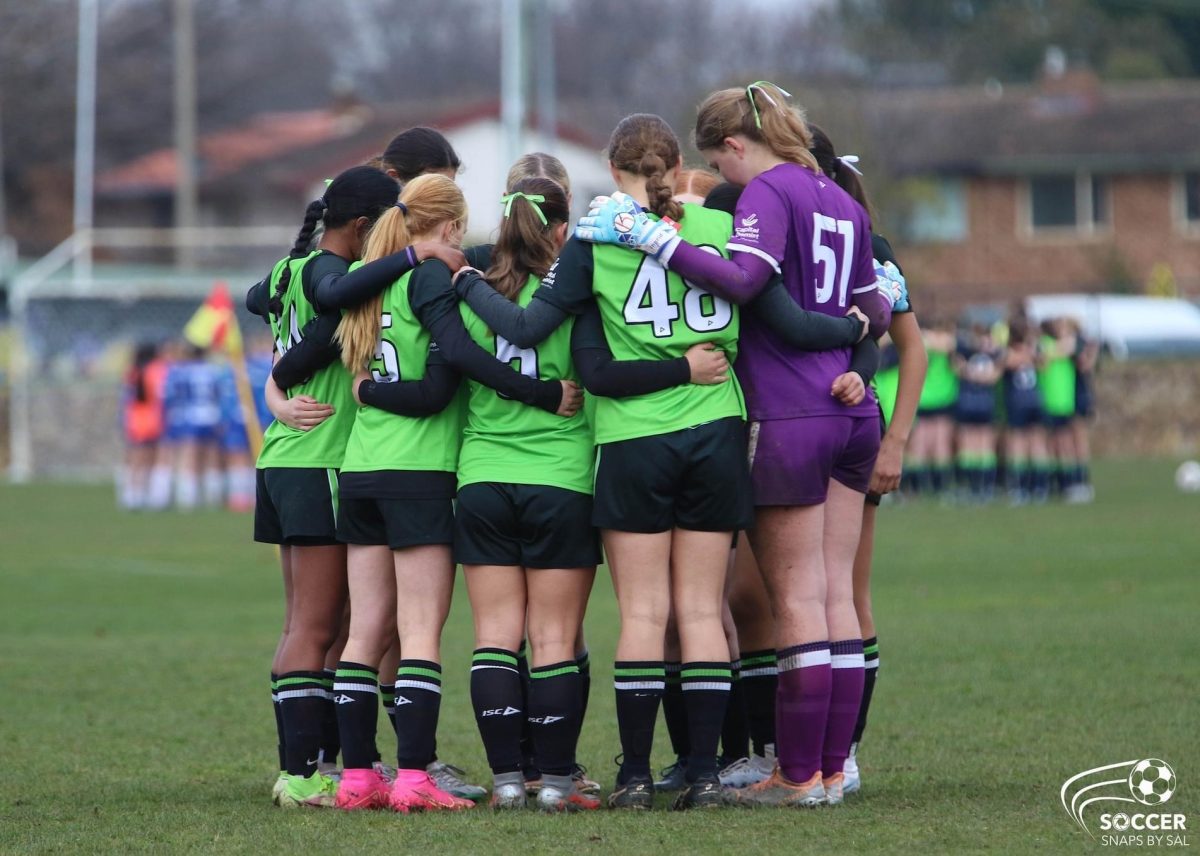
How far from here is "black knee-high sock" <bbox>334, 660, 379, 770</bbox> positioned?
5965mm

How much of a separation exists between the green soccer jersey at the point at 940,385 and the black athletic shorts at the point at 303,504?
1606 cm

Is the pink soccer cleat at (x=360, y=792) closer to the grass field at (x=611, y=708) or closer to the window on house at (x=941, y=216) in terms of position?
the grass field at (x=611, y=708)

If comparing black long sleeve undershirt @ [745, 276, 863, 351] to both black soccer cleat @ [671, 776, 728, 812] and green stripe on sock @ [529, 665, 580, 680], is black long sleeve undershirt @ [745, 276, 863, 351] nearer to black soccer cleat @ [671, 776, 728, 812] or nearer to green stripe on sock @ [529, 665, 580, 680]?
green stripe on sock @ [529, 665, 580, 680]

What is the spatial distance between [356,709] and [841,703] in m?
1.60

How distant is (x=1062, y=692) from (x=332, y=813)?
3728mm

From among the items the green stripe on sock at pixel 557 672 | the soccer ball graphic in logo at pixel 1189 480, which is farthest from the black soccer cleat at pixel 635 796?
the soccer ball graphic in logo at pixel 1189 480

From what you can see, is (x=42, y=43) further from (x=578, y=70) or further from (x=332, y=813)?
(x=332, y=813)

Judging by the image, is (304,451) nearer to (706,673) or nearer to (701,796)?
(706,673)

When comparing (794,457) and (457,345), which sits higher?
(457,345)

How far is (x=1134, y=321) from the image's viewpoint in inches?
1373

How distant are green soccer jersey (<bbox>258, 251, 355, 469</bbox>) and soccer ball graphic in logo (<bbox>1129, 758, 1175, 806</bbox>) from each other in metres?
2.84

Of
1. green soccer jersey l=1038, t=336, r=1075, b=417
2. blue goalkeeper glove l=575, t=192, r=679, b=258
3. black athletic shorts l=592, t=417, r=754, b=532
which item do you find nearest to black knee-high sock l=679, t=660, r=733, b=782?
black athletic shorts l=592, t=417, r=754, b=532

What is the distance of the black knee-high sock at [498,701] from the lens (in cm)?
585

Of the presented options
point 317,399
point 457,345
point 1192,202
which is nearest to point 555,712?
point 457,345
